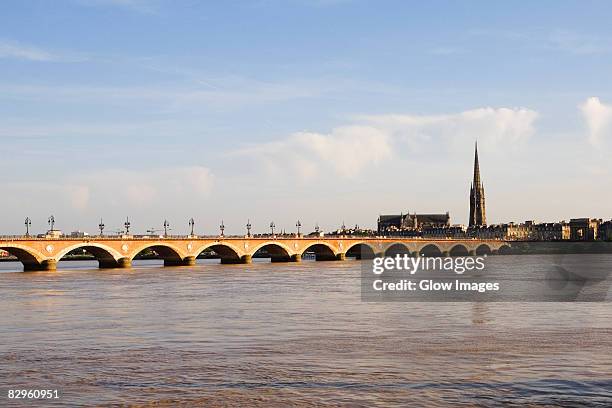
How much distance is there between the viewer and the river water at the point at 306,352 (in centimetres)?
1902

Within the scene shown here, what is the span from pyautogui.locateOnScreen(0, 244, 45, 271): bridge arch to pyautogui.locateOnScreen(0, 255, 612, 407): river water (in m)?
33.8

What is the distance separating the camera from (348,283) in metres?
64.8

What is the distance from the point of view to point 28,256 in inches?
3189

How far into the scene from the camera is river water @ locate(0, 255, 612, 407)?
19016mm

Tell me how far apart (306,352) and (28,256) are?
61.9 m

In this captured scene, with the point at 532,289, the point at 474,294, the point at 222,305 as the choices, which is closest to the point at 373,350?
the point at 222,305

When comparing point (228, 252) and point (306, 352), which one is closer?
point (306, 352)

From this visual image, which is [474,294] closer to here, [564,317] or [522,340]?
[564,317]

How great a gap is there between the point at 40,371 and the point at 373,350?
982 centimetres

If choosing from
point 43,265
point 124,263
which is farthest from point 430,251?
point 43,265

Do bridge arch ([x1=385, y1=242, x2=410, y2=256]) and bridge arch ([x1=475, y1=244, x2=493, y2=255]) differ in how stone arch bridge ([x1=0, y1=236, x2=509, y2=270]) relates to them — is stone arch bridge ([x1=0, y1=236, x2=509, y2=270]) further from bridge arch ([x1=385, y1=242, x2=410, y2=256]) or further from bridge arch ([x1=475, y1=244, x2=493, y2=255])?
bridge arch ([x1=475, y1=244, x2=493, y2=255])

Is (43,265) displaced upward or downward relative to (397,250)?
upward

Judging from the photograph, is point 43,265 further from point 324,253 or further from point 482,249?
point 482,249

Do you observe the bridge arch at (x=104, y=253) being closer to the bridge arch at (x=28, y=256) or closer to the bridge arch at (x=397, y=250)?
the bridge arch at (x=28, y=256)
